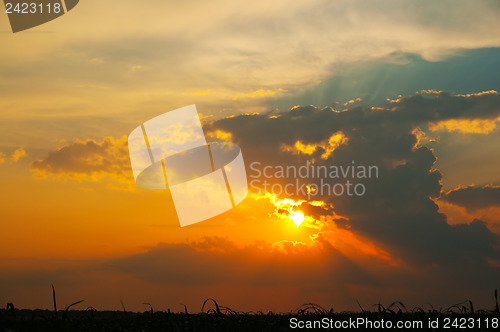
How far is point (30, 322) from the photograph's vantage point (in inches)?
297

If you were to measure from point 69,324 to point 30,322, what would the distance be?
79cm

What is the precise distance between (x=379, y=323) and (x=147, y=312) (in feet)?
15.0

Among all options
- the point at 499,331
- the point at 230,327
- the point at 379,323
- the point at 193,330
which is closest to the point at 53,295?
the point at 193,330

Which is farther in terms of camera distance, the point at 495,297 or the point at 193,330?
the point at 495,297

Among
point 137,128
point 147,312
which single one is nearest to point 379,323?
point 147,312

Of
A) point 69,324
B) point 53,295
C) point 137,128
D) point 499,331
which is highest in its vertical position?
point 137,128

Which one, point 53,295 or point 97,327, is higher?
point 53,295

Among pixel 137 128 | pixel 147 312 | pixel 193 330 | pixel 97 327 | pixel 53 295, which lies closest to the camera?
pixel 53 295

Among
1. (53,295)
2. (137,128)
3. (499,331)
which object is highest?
(137,128)

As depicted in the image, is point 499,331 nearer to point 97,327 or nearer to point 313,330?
point 313,330

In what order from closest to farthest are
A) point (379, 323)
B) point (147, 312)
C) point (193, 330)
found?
point (193, 330) < point (379, 323) < point (147, 312)

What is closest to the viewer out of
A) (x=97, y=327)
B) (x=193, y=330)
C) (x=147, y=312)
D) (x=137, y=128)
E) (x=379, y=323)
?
(x=193, y=330)

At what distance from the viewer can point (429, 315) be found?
10.4 m

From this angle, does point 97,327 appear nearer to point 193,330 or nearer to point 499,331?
point 193,330
